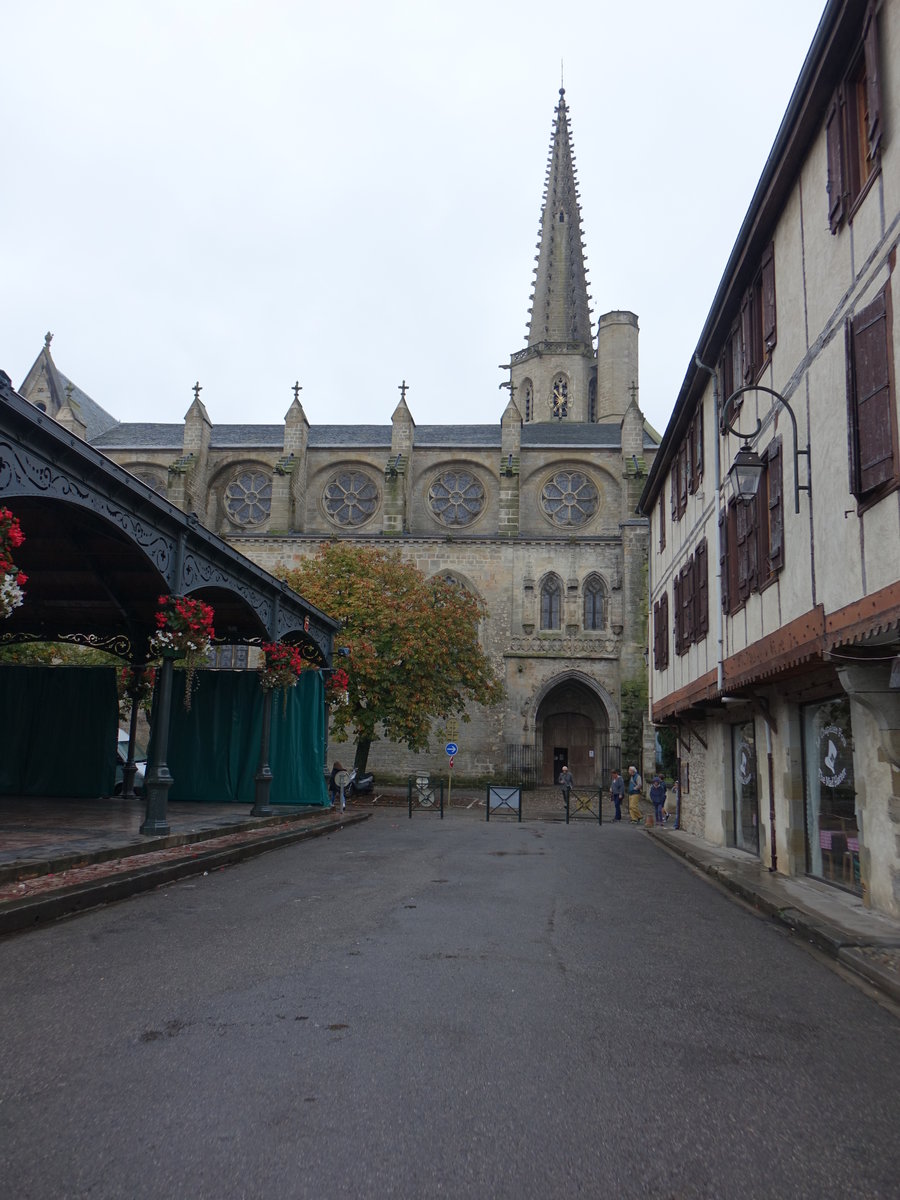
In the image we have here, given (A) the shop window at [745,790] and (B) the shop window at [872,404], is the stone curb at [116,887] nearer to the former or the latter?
(A) the shop window at [745,790]

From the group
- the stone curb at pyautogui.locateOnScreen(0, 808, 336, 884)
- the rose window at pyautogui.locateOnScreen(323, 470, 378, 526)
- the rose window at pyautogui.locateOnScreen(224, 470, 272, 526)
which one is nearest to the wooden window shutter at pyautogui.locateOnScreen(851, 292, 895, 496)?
the stone curb at pyautogui.locateOnScreen(0, 808, 336, 884)

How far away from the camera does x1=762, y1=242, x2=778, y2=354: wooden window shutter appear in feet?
35.7

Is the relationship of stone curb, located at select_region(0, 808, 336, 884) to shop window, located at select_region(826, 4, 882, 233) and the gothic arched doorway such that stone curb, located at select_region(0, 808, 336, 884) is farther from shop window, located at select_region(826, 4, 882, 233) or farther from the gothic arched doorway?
the gothic arched doorway

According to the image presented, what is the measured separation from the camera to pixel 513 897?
920cm

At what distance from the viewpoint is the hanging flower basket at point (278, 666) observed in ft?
53.5

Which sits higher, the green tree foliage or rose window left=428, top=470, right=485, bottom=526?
rose window left=428, top=470, right=485, bottom=526

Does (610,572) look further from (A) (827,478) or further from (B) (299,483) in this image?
(A) (827,478)

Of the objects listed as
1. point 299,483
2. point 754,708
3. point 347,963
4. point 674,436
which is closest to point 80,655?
point 299,483

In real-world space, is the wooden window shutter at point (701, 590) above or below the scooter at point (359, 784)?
above

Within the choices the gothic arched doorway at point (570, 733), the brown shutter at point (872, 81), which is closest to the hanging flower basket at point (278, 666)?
the brown shutter at point (872, 81)

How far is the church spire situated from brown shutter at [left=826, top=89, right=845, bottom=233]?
45.2 metres

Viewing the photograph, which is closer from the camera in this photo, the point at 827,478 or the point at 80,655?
the point at 827,478

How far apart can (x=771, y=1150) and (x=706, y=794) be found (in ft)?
48.6

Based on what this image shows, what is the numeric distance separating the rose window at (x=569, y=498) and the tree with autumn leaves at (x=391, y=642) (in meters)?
11.8
